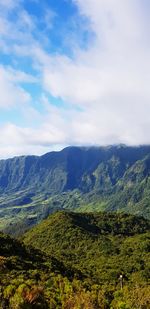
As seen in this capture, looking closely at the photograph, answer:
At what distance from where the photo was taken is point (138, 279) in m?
194

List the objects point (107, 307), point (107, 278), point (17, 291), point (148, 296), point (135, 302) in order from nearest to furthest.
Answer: point (17, 291)
point (107, 307)
point (135, 302)
point (148, 296)
point (107, 278)

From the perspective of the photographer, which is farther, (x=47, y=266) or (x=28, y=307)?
(x=47, y=266)

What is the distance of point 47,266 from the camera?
151125mm

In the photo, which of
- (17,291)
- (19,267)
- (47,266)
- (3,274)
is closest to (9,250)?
(47,266)

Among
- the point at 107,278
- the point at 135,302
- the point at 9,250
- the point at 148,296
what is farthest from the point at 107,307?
the point at 107,278

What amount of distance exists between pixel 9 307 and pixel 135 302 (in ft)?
166

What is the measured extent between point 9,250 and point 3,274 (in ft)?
152

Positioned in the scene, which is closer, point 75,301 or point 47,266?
point 75,301

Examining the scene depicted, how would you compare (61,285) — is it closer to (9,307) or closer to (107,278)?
(9,307)

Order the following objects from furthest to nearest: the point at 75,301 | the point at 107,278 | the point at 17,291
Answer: the point at 107,278
the point at 75,301
the point at 17,291

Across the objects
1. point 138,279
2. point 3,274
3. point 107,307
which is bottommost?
point 138,279

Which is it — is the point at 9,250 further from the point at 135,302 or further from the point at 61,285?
the point at 135,302

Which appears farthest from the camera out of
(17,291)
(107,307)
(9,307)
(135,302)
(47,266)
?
(47,266)

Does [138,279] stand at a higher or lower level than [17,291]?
lower
